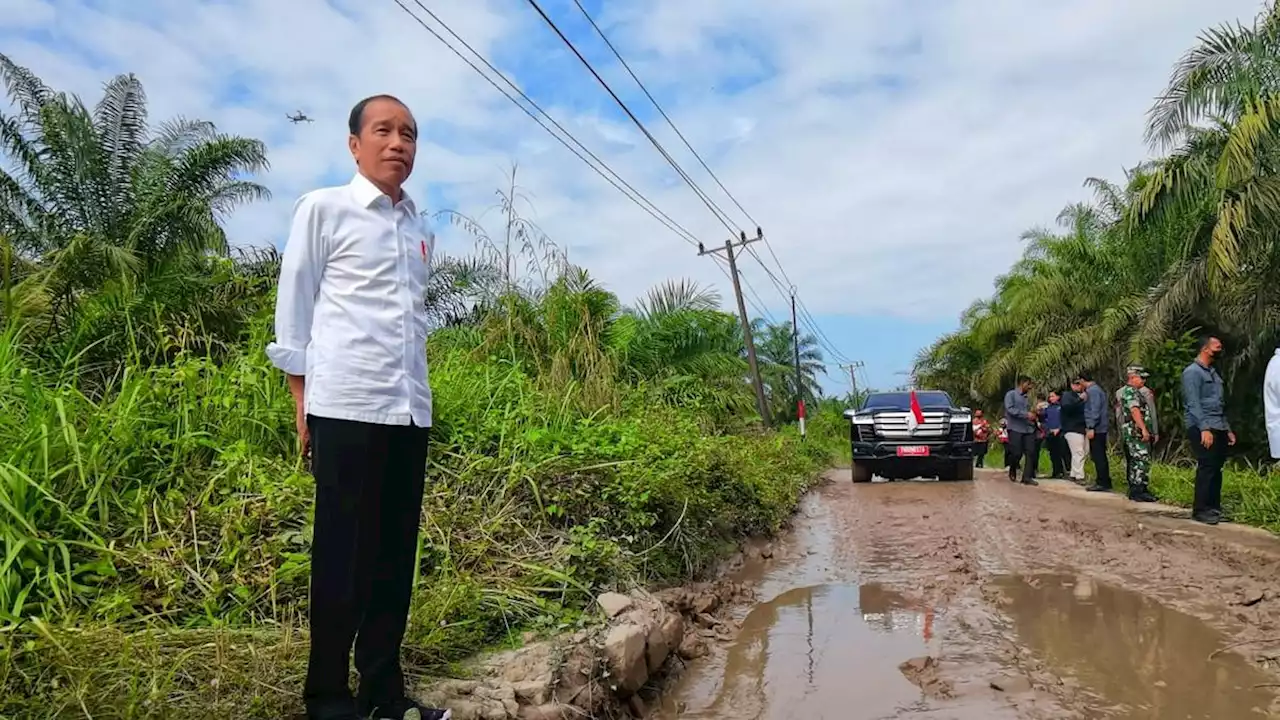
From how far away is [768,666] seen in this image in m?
3.96

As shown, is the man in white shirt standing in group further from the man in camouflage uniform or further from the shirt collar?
the man in camouflage uniform

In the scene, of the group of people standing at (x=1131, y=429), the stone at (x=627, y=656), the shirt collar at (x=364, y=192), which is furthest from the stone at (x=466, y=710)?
the group of people standing at (x=1131, y=429)

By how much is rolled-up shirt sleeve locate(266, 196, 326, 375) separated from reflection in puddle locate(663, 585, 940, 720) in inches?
80.5

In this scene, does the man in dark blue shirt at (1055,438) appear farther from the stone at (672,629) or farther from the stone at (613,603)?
the stone at (613,603)

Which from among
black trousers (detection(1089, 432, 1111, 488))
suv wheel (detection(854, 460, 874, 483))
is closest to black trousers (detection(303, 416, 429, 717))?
black trousers (detection(1089, 432, 1111, 488))

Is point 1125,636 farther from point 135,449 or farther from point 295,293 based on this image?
point 135,449

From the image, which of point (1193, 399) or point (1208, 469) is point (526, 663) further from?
point (1208, 469)

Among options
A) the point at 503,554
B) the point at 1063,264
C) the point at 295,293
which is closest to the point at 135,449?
the point at 503,554

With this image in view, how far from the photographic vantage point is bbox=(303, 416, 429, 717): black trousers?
2.38 metres

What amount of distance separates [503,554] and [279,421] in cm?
148

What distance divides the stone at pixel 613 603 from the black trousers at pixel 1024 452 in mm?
11757

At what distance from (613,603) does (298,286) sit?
2060 mm

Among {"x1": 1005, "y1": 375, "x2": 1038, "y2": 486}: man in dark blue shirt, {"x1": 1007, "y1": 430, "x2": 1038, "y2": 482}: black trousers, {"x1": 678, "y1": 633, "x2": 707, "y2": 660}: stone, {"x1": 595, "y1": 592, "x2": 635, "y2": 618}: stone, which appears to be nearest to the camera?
{"x1": 595, "y1": 592, "x2": 635, "y2": 618}: stone

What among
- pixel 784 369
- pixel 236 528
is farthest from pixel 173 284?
pixel 784 369
